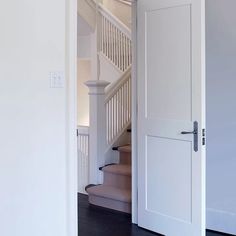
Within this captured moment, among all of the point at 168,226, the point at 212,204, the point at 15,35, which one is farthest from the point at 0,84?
the point at 212,204

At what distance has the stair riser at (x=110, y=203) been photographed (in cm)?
407

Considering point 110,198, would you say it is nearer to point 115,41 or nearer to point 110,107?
point 110,107

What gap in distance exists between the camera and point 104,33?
18.7 feet

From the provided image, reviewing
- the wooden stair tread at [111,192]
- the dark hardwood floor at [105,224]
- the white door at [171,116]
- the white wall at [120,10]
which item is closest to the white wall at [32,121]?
the dark hardwood floor at [105,224]

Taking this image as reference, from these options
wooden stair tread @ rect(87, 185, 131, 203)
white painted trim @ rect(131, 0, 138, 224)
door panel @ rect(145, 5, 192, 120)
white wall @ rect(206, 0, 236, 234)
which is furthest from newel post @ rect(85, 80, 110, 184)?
white wall @ rect(206, 0, 236, 234)

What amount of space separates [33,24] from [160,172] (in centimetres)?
167

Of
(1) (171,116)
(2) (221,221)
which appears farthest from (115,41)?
(2) (221,221)

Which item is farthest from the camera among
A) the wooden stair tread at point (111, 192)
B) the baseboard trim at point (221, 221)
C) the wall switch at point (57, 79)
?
the wooden stair tread at point (111, 192)

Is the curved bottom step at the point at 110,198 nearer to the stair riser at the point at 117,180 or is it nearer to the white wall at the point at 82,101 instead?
the stair riser at the point at 117,180

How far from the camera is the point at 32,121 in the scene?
269 centimetres

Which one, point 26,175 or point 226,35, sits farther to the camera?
point 226,35

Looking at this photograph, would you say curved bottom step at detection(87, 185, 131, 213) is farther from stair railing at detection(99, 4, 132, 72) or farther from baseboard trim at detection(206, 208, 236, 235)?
stair railing at detection(99, 4, 132, 72)

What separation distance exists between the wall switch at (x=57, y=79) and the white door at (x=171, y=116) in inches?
38.0

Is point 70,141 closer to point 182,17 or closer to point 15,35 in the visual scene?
point 15,35
